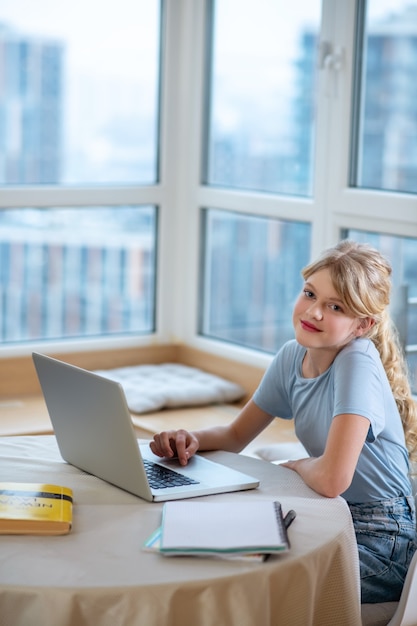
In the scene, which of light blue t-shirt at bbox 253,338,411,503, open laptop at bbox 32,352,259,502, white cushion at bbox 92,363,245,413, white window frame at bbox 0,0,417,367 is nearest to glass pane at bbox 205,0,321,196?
white window frame at bbox 0,0,417,367

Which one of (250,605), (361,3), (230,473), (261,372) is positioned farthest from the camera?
(261,372)

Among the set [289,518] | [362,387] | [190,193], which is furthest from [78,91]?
→ [289,518]

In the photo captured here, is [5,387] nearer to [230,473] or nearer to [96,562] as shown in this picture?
[230,473]

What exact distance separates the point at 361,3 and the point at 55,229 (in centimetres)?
137

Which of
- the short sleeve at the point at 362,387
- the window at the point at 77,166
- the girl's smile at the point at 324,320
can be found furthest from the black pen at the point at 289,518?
the window at the point at 77,166

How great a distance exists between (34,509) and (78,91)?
2.31 m

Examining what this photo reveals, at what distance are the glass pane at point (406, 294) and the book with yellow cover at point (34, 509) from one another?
1479 mm

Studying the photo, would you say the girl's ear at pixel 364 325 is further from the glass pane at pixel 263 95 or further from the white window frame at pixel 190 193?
the glass pane at pixel 263 95

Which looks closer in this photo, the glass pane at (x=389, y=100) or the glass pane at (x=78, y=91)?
the glass pane at (x=389, y=100)

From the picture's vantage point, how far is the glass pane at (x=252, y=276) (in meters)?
3.51

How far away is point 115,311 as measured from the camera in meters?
3.91

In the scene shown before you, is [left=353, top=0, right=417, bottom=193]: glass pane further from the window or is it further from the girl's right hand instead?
the girl's right hand

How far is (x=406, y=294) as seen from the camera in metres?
3.00

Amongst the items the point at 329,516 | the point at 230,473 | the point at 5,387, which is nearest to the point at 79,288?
the point at 5,387
